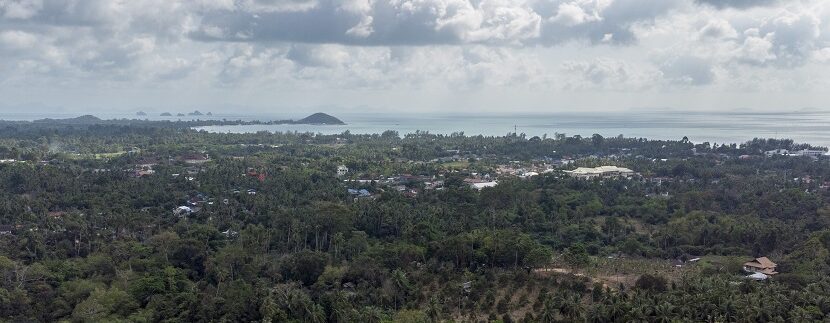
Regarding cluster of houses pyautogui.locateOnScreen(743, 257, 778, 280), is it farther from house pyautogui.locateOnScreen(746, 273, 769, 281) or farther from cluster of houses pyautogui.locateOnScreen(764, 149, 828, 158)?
cluster of houses pyautogui.locateOnScreen(764, 149, 828, 158)

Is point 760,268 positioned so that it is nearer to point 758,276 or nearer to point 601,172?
point 758,276

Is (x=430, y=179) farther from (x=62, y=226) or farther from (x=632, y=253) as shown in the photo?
(x=62, y=226)

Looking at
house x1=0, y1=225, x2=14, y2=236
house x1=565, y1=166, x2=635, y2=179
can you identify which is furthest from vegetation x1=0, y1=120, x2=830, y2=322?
house x1=565, y1=166, x2=635, y2=179

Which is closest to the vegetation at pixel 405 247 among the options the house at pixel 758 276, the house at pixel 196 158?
the house at pixel 758 276

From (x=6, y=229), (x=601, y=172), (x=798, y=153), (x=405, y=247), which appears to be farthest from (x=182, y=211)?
(x=798, y=153)

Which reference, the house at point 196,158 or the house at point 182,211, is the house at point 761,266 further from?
the house at point 196,158

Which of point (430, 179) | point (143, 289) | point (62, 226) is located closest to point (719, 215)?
point (430, 179)
